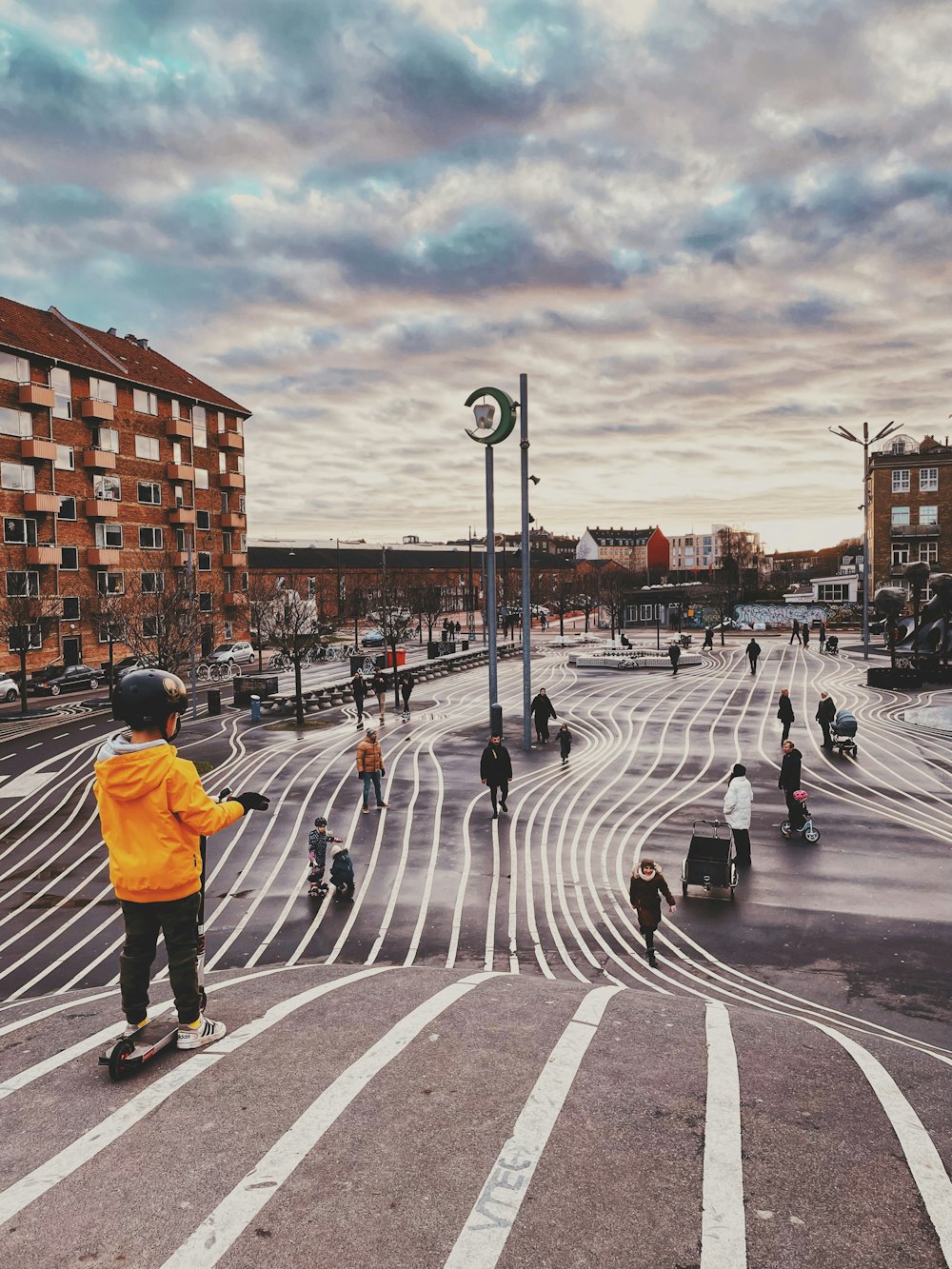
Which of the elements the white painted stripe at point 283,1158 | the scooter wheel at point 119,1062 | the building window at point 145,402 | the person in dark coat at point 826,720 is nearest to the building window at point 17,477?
the building window at point 145,402

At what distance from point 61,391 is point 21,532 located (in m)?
8.81

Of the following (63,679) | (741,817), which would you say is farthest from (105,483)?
(741,817)

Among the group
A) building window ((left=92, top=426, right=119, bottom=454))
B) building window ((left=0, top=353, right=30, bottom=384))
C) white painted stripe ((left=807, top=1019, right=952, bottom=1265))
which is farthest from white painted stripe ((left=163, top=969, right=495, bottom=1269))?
building window ((left=92, top=426, right=119, bottom=454))

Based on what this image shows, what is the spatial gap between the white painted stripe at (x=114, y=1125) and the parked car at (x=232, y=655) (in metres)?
42.6

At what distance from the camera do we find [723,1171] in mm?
3361

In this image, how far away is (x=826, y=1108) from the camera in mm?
3953

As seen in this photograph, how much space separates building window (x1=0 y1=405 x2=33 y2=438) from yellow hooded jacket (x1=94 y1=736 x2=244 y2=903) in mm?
44633

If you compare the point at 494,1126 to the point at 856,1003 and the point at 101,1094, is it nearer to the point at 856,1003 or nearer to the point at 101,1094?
the point at 101,1094

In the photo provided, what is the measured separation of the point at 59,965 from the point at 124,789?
22.6 feet

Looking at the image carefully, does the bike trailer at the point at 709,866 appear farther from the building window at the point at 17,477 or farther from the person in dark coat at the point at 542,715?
the building window at the point at 17,477

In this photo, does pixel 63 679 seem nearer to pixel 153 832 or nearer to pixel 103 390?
pixel 103 390

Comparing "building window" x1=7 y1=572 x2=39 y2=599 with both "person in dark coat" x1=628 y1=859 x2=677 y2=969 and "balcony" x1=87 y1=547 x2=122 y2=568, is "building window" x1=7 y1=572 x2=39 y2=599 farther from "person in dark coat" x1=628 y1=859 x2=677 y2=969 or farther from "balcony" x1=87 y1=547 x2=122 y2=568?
"person in dark coat" x1=628 y1=859 x2=677 y2=969

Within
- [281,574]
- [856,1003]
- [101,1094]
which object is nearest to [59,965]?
[101,1094]

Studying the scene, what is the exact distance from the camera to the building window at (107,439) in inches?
1854
